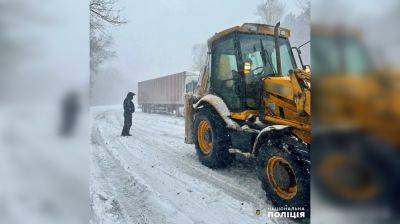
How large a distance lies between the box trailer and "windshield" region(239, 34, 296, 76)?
0.32 meters

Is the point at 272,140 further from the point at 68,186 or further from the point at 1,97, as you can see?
the point at 1,97

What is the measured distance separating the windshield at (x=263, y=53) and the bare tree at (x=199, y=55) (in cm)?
21

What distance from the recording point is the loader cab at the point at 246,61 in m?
1.93

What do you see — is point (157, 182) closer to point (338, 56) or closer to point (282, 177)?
point (282, 177)

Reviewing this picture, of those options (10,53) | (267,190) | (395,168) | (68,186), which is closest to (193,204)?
(267,190)

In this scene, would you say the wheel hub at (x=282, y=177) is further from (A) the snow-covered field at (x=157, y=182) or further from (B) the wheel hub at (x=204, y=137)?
(B) the wheel hub at (x=204, y=137)

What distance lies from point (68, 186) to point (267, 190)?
3.17 ft

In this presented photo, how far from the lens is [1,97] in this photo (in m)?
1.16

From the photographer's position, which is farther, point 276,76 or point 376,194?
point 276,76

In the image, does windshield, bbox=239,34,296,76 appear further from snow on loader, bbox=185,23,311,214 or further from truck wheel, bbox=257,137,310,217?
truck wheel, bbox=257,137,310,217

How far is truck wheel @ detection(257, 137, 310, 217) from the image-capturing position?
5.64ft

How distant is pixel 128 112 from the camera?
5.59ft

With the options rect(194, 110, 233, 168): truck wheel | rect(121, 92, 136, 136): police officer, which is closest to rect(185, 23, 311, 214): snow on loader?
rect(194, 110, 233, 168): truck wheel

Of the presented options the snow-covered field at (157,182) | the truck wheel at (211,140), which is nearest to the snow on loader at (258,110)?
the truck wheel at (211,140)
